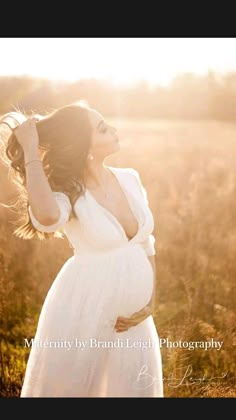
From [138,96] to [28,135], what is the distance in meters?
1.99

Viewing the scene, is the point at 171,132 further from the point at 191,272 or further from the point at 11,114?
the point at 11,114

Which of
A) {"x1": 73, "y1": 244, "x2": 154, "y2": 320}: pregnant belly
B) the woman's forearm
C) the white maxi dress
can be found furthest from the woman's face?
{"x1": 73, "y1": 244, "x2": 154, "y2": 320}: pregnant belly

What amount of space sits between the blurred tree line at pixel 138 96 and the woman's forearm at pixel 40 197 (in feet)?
3.14

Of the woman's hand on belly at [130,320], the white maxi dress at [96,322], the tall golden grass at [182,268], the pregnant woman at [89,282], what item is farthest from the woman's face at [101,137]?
the tall golden grass at [182,268]

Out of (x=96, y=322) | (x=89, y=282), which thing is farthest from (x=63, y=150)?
(x=96, y=322)

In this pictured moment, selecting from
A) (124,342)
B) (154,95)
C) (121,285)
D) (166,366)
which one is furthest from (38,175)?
(154,95)

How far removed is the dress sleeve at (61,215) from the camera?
2342 millimetres

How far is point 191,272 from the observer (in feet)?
12.8

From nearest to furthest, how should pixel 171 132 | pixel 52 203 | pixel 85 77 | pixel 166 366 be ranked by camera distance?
pixel 52 203
pixel 166 366
pixel 85 77
pixel 171 132

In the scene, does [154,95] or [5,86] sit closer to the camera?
[5,86]

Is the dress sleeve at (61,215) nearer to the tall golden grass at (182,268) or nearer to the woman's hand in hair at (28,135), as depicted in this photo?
the woman's hand in hair at (28,135)

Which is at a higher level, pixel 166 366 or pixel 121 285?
pixel 121 285

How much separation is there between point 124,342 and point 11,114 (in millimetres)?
1083

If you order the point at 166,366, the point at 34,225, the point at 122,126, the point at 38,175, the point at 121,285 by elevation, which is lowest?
the point at 166,366
